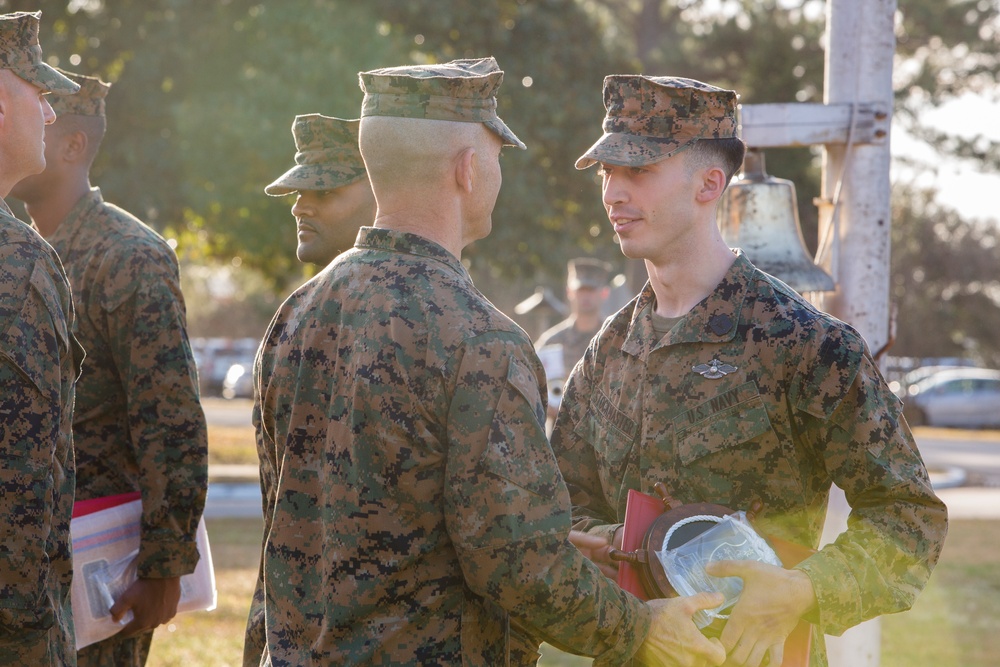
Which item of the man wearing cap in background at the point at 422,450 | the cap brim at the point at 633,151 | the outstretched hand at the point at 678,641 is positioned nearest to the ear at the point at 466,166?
the man wearing cap in background at the point at 422,450

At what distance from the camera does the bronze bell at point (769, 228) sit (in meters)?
4.29

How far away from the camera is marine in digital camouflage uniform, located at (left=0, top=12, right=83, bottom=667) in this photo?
9.39 feet

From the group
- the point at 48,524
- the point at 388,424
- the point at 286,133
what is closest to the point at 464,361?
the point at 388,424

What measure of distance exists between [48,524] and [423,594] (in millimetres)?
1084

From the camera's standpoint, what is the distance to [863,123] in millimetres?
4410

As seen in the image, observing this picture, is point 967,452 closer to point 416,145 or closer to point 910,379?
point 910,379

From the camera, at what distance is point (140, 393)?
3.82 m

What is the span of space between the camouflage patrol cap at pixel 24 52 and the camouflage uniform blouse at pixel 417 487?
1.21m

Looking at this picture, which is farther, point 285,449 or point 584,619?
point 285,449

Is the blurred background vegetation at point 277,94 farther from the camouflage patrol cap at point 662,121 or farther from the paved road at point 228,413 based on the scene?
the camouflage patrol cap at point 662,121

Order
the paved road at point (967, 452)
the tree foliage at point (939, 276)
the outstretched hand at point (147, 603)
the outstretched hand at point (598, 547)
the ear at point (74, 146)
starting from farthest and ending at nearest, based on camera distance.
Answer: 1. the tree foliage at point (939, 276)
2. the paved road at point (967, 452)
3. the ear at point (74, 146)
4. the outstretched hand at point (147, 603)
5. the outstretched hand at point (598, 547)

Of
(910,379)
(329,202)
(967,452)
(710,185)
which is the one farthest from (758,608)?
(910,379)

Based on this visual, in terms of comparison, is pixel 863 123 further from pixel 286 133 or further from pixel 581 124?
pixel 581 124

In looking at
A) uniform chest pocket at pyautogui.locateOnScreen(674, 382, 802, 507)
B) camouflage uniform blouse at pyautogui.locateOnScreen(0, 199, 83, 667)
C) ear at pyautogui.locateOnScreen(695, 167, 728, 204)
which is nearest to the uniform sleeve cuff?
camouflage uniform blouse at pyautogui.locateOnScreen(0, 199, 83, 667)
